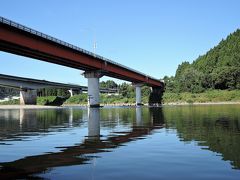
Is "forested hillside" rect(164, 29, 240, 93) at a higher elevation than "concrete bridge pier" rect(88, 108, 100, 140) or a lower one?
higher

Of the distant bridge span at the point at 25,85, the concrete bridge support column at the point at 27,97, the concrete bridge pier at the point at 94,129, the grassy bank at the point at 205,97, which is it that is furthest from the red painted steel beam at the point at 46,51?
the concrete bridge support column at the point at 27,97

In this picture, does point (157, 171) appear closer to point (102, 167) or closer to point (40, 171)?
point (102, 167)

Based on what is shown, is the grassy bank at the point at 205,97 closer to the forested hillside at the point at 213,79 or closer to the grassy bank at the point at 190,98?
the grassy bank at the point at 190,98

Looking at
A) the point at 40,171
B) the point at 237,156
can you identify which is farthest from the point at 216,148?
the point at 40,171

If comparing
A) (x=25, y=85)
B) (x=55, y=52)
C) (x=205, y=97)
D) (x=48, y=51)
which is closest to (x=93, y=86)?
(x=55, y=52)

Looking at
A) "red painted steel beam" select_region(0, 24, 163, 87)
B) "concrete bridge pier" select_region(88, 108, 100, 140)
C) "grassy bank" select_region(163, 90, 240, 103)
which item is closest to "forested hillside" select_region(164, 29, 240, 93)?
"grassy bank" select_region(163, 90, 240, 103)

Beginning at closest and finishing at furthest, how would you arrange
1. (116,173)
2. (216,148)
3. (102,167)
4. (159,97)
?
(116,173) → (102,167) → (216,148) → (159,97)

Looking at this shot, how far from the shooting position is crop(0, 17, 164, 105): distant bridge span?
208 ft

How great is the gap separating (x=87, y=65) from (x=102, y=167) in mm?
85866

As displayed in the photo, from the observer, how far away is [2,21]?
2336 inches

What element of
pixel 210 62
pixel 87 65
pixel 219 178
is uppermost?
pixel 210 62

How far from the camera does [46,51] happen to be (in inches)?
2958

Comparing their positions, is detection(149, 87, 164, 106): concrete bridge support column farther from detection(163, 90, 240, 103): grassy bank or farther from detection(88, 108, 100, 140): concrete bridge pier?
detection(88, 108, 100, 140): concrete bridge pier

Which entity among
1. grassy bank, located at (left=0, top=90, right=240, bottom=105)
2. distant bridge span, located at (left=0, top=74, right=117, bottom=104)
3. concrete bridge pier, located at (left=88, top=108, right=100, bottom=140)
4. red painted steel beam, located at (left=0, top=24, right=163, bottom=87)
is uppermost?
red painted steel beam, located at (left=0, top=24, right=163, bottom=87)
